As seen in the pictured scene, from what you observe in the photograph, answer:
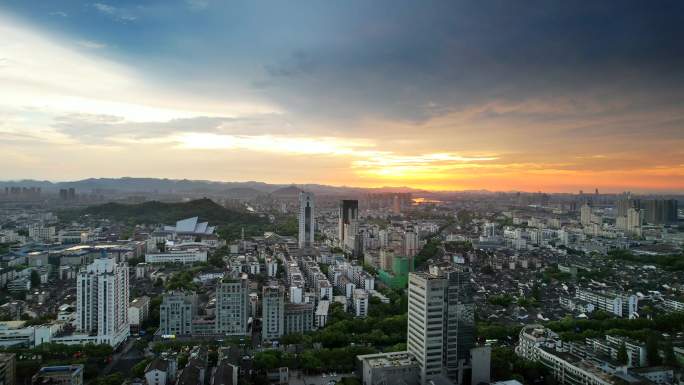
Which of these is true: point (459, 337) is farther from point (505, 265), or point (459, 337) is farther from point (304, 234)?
point (304, 234)

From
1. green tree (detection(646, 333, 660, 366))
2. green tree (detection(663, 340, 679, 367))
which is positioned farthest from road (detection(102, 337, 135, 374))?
green tree (detection(663, 340, 679, 367))

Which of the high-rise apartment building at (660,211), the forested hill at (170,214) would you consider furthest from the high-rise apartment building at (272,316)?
the high-rise apartment building at (660,211)

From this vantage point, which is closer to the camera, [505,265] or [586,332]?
[586,332]

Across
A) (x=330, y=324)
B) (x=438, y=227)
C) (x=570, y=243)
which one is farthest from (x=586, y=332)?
(x=438, y=227)

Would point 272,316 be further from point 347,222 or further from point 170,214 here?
point 170,214

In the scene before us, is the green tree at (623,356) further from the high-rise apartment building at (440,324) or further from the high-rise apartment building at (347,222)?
the high-rise apartment building at (347,222)

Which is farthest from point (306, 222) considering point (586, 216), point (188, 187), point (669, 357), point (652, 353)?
point (188, 187)
